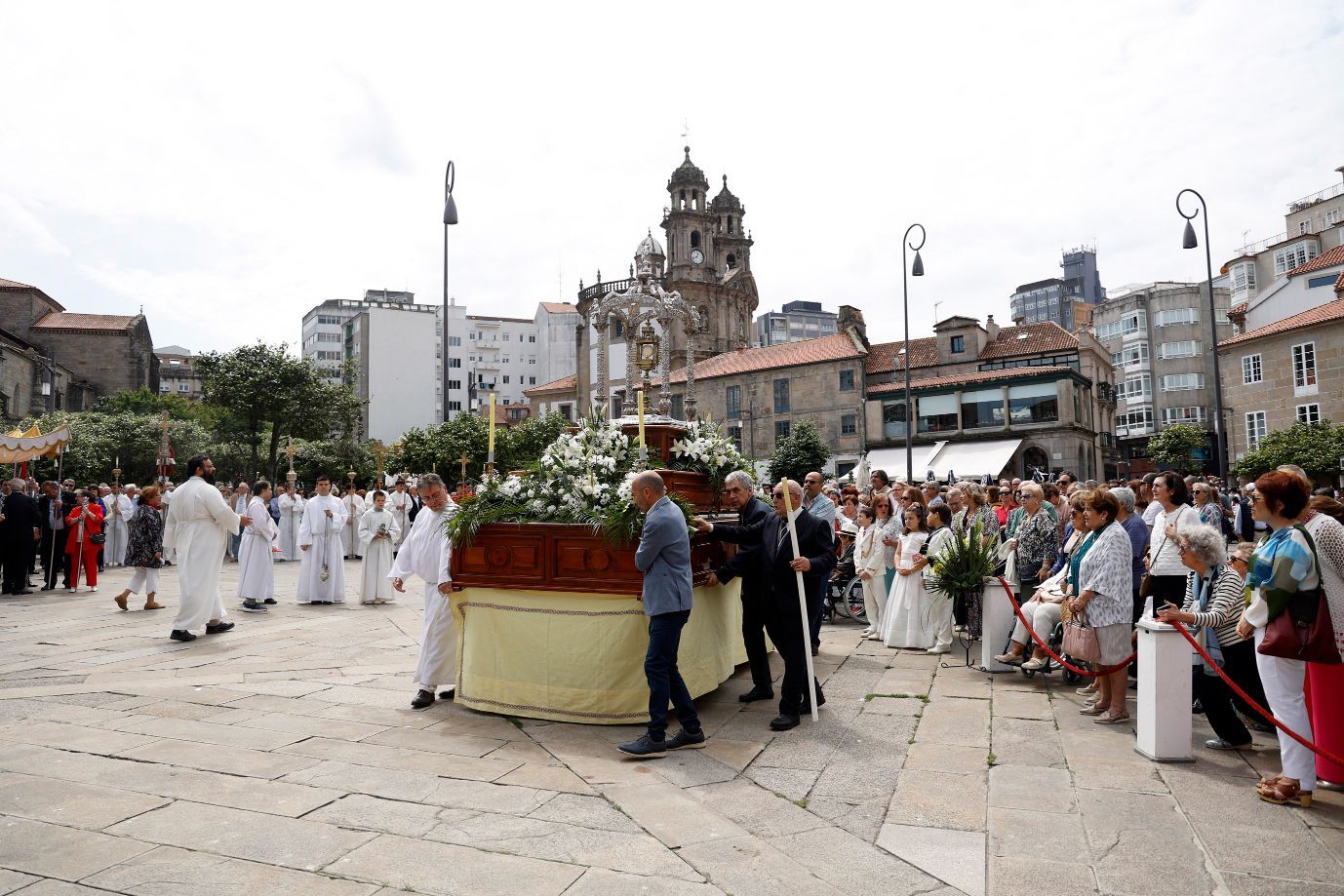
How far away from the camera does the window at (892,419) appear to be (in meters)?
43.5

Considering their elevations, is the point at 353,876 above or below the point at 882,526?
below

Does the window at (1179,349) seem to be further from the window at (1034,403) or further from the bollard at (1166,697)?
the bollard at (1166,697)

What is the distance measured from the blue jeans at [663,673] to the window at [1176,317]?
6694cm

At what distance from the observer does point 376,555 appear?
1417cm

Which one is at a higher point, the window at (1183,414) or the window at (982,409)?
the window at (1183,414)

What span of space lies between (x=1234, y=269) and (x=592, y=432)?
6017cm

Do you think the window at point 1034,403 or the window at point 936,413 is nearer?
the window at point 1034,403

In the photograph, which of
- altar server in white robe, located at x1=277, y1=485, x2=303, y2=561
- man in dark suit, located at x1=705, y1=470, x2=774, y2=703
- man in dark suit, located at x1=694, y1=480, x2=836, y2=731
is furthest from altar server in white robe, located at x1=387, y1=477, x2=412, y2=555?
man in dark suit, located at x1=694, y1=480, x2=836, y2=731

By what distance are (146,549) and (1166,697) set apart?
495 inches

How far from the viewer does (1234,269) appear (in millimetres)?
53875

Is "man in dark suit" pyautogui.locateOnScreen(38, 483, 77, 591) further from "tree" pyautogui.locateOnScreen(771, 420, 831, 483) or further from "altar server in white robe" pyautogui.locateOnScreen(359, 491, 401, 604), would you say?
"tree" pyautogui.locateOnScreen(771, 420, 831, 483)

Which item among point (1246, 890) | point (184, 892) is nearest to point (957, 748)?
point (1246, 890)

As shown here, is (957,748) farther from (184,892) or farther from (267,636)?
(267,636)

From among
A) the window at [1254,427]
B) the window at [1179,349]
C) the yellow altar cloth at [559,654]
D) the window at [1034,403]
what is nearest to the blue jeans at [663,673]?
Answer: the yellow altar cloth at [559,654]
